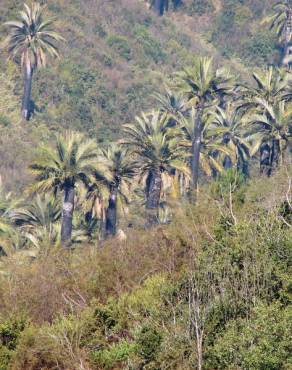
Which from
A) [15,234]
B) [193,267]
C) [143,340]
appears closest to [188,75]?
[15,234]

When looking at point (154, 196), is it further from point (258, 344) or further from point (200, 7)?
point (200, 7)

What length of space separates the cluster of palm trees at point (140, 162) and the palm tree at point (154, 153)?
0.18 feet

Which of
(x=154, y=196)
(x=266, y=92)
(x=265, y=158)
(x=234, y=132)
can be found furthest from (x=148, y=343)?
(x=234, y=132)

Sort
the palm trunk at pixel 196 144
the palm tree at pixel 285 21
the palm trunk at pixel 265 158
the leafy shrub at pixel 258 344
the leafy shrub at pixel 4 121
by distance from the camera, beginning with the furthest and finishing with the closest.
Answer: the palm tree at pixel 285 21
the leafy shrub at pixel 4 121
the palm trunk at pixel 265 158
the palm trunk at pixel 196 144
the leafy shrub at pixel 258 344

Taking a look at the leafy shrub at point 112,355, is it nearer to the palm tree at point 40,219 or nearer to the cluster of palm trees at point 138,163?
the cluster of palm trees at point 138,163

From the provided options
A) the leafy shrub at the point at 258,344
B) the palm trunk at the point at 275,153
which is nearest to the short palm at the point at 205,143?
the palm trunk at the point at 275,153

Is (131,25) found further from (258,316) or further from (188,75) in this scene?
(258,316)

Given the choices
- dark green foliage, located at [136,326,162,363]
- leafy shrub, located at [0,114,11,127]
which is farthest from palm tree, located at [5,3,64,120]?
dark green foliage, located at [136,326,162,363]

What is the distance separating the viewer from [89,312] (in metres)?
33.2

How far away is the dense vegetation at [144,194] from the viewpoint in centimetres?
2902

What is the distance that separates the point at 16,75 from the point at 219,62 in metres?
25.9

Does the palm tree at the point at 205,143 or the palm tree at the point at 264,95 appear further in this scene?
the palm tree at the point at 205,143

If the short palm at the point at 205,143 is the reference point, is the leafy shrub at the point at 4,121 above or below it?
above

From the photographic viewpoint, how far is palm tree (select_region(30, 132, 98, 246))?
52.8 metres
